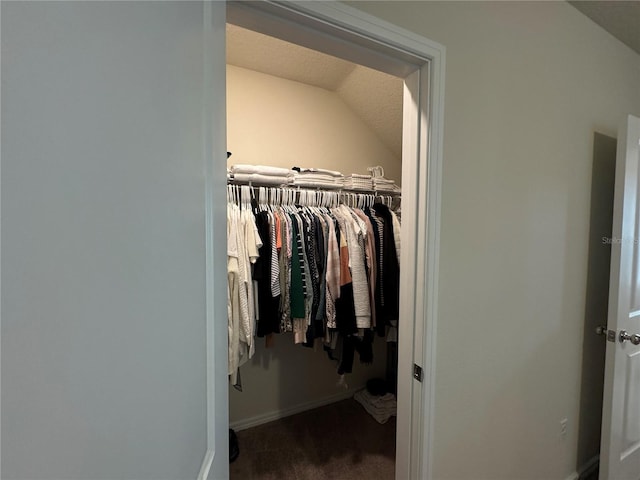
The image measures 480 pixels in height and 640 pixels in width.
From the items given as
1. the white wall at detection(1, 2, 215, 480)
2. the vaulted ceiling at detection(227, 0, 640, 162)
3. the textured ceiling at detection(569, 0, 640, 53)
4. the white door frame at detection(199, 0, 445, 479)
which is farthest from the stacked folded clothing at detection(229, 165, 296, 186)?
the textured ceiling at detection(569, 0, 640, 53)

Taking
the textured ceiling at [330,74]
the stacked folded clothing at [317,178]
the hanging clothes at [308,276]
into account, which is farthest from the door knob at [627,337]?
the textured ceiling at [330,74]

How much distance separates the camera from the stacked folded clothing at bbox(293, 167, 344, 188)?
1720mm

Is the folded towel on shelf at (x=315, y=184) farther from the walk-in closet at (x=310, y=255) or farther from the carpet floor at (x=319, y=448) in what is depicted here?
the carpet floor at (x=319, y=448)

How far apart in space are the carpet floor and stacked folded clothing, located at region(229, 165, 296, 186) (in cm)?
171

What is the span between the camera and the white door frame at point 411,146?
0.75 meters

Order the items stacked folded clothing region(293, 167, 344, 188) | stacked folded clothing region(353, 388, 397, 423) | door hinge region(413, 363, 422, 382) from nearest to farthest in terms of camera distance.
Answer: door hinge region(413, 363, 422, 382) < stacked folded clothing region(293, 167, 344, 188) < stacked folded clothing region(353, 388, 397, 423)

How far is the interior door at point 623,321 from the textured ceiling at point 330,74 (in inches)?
45.7

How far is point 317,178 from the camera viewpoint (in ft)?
5.78

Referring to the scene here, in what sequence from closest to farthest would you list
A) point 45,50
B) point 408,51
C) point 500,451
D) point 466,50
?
1. point 45,50
2. point 408,51
3. point 466,50
4. point 500,451

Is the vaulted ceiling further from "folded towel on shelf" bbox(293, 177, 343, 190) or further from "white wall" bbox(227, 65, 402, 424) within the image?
"folded towel on shelf" bbox(293, 177, 343, 190)

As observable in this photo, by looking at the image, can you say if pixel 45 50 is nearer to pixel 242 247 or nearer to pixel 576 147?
pixel 242 247

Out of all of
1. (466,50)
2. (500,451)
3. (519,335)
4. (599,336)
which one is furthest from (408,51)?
(599,336)

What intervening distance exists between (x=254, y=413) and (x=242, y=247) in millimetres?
1402

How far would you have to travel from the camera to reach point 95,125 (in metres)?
0.27
